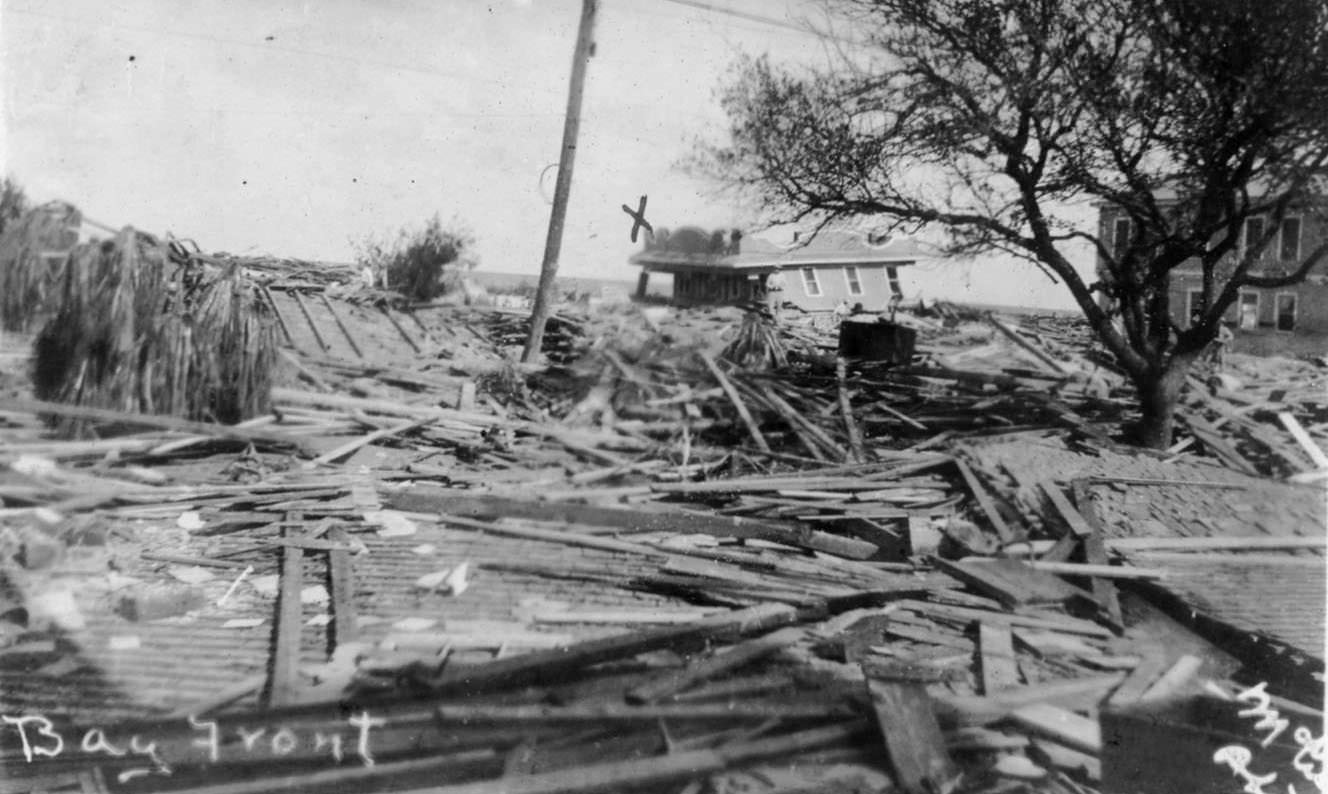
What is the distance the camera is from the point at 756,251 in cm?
585

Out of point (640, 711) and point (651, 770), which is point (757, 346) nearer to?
point (640, 711)

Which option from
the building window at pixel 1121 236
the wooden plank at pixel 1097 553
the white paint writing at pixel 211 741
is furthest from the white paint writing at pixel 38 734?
the building window at pixel 1121 236

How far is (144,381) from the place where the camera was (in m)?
4.81

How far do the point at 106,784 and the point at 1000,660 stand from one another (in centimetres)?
452

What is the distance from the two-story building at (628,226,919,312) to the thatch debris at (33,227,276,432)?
9.29 ft

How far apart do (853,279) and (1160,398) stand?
2910 mm

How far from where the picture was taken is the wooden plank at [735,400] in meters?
6.71

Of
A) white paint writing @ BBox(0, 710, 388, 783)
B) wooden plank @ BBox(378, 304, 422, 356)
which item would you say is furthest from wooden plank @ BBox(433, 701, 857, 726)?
wooden plank @ BBox(378, 304, 422, 356)

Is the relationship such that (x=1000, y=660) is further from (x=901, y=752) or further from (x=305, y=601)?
(x=305, y=601)

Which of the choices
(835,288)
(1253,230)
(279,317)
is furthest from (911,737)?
(1253,230)

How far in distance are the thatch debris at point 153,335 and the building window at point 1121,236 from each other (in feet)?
23.4

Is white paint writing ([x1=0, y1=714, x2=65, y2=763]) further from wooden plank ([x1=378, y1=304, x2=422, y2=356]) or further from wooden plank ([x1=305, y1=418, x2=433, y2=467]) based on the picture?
wooden plank ([x1=378, y1=304, x2=422, y2=356])

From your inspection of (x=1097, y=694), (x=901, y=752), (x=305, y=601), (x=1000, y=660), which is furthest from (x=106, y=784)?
(x=1097, y=694)

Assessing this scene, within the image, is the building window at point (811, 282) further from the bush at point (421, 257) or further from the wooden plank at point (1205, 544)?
the bush at point (421, 257)
